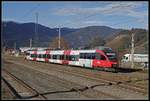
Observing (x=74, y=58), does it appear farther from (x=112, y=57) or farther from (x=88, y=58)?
(x=112, y=57)

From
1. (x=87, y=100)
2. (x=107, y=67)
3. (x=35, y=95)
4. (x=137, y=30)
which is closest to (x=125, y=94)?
(x=87, y=100)

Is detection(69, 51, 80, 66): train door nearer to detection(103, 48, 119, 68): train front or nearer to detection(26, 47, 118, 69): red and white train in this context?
detection(26, 47, 118, 69): red and white train

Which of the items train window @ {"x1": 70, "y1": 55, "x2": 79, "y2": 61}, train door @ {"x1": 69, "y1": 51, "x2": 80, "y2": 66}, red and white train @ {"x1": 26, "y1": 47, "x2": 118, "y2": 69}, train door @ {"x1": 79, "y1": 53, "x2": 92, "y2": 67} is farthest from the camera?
train window @ {"x1": 70, "y1": 55, "x2": 79, "y2": 61}

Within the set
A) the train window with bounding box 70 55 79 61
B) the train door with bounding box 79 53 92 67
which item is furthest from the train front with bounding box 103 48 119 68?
the train window with bounding box 70 55 79 61

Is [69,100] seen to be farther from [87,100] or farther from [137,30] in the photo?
[137,30]

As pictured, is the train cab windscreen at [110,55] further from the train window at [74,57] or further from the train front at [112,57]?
the train window at [74,57]

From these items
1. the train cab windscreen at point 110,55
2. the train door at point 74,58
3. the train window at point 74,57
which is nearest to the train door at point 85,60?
the train door at point 74,58

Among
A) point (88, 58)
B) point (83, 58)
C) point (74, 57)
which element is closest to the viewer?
point (88, 58)

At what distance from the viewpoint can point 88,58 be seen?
155 feet

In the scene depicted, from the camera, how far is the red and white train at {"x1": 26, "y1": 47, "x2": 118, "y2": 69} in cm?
4281

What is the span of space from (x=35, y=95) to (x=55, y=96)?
1.08 meters

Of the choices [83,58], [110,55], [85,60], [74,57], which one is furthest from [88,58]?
[74,57]

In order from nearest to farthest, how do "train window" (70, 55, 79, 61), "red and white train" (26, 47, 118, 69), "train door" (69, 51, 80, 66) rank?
"red and white train" (26, 47, 118, 69) → "train door" (69, 51, 80, 66) → "train window" (70, 55, 79, 61)

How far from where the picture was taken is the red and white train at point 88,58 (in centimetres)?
4281
